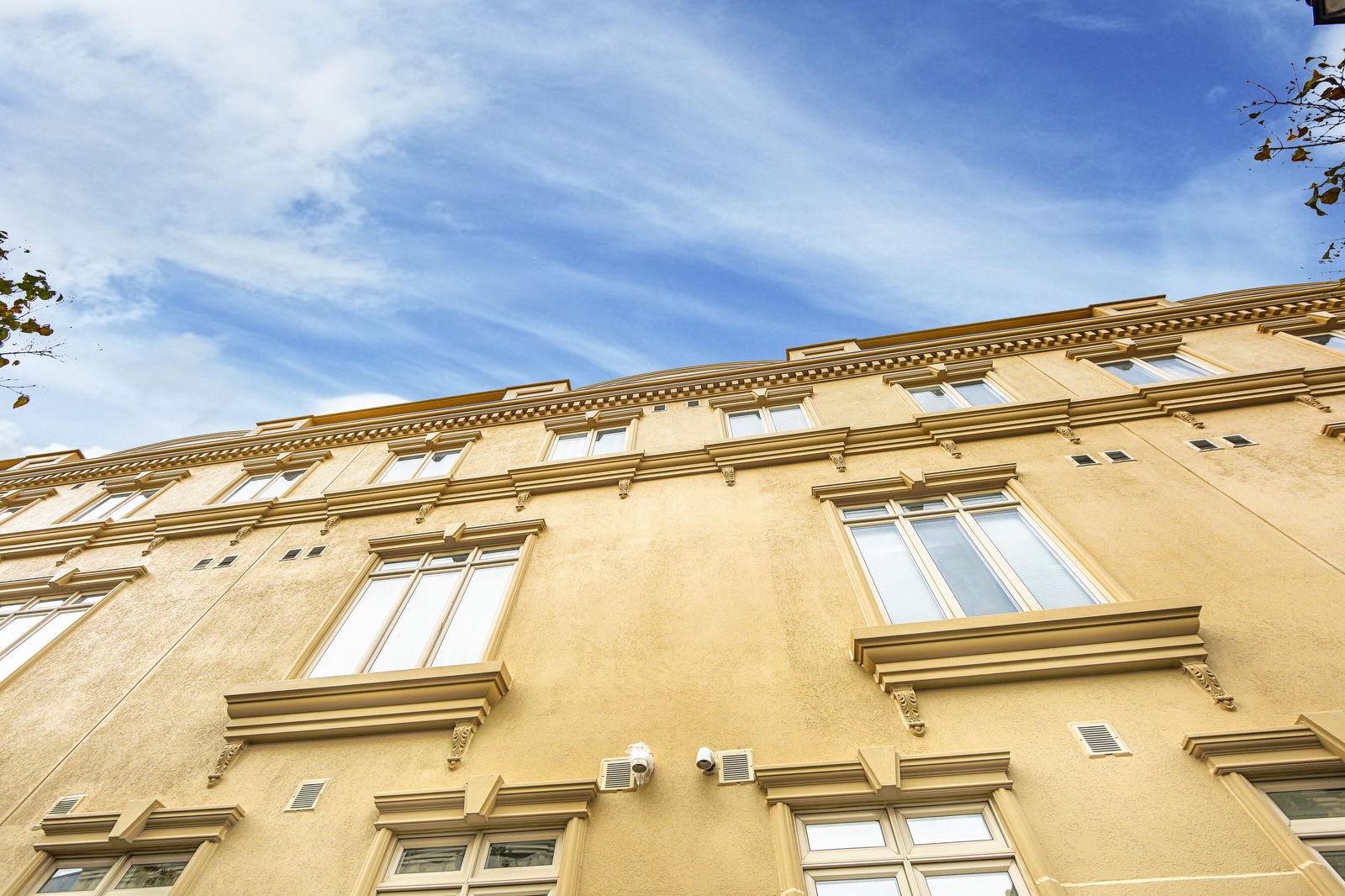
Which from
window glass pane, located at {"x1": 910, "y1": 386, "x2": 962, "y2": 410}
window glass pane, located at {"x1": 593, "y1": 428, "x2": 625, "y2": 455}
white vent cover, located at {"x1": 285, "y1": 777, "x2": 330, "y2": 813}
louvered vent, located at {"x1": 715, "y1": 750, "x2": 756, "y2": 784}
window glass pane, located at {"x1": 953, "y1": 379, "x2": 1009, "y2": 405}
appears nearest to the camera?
louvered vent, located at {"x1": 715, "y1": 750, "x2": 756, "y2": 784}

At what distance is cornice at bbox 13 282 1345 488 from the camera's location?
14.1 meters

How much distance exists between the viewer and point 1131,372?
1325 cm

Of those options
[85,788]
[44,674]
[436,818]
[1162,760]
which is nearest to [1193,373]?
[1162,760]

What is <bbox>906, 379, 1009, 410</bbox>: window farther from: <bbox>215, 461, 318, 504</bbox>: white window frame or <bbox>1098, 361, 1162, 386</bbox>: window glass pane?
<bbox>215, 461, 318, 504</bbox>: white window frame

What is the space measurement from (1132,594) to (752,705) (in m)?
4.68

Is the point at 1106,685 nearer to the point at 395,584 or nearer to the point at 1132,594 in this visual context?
the point at 1132,594

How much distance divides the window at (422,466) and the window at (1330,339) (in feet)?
58.0

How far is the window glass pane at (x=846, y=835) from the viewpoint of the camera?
5.82 meters

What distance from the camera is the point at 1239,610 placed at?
7.29m

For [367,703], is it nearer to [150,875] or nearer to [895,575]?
[150,875]

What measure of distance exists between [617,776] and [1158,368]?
13.1m

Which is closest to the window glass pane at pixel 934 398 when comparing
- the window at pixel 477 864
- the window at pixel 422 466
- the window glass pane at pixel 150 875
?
the window at pixel 422 466

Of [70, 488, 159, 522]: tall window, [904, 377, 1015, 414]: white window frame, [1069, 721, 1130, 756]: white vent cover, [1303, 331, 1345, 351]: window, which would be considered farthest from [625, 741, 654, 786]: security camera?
[1303, 331, 1345, 351]: window

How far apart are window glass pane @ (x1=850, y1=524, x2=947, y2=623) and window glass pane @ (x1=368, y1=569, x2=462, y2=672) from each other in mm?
6116
